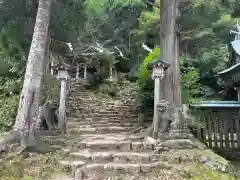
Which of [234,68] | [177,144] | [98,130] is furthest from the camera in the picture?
[234,68]

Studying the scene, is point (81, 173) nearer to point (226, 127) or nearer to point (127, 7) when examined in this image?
point (226, 127)

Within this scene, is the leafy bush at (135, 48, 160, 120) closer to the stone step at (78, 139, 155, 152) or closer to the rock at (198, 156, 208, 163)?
the stone step at (78, 139, 155, 152)

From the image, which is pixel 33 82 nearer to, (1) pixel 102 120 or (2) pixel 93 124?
(2) pixel 93 124

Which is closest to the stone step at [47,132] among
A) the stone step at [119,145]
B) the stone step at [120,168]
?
the stone step at [119,145]

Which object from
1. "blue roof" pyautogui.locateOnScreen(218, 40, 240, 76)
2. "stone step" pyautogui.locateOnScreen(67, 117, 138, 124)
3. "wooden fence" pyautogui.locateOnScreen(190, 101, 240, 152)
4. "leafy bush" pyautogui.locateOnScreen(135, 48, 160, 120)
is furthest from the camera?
"stone step" pyautogui.locateOnScreen(67, 117, 138, 124)

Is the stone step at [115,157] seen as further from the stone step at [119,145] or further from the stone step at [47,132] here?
the stone step at [47,132]

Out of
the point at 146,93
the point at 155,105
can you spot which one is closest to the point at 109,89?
the point at 146,93

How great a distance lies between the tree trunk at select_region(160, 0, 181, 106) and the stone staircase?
5.24 feet

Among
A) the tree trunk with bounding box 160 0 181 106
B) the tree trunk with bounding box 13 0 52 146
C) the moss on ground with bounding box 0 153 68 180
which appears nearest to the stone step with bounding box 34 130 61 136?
the tree trunk with bounding box 13 0 52 146

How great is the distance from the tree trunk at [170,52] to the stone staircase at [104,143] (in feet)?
5.24

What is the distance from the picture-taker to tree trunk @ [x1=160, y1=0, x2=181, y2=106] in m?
7.27

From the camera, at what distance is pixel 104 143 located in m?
6.05

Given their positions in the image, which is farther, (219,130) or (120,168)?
(219,130)

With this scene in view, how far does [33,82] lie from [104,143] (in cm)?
223
